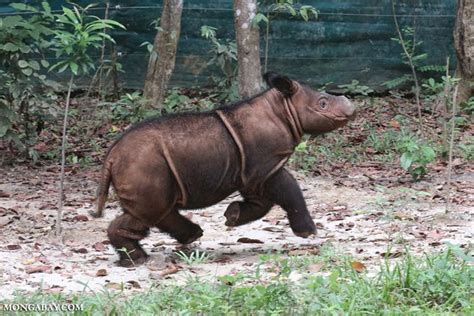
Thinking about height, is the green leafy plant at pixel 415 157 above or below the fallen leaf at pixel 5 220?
above

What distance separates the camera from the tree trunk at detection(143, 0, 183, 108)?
1231 cm

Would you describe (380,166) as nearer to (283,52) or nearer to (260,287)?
(283,52)

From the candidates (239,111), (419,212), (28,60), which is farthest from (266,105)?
(28,60)

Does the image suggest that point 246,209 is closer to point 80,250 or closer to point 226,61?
point 80,250

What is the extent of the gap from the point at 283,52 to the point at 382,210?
5977mm

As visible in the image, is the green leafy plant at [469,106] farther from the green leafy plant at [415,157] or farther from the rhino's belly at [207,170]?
the rhino's belly at [207,170]

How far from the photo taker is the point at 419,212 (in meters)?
8.51

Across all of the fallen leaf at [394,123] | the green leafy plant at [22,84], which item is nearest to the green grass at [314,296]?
the green leafy plant at [22,84]

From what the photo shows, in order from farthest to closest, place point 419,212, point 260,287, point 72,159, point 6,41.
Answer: point 72,159, point 6,41, point 419,212, point 260,287

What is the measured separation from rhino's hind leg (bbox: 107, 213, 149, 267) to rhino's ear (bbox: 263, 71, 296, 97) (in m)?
1.58

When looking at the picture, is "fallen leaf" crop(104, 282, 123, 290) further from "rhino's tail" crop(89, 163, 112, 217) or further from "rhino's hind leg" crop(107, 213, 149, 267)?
"rhino's tail" crop(89, 163, 112, 217)

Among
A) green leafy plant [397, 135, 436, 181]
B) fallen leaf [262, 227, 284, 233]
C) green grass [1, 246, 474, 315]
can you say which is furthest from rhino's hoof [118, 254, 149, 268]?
green leafy plant [397, 135, 436, 181]

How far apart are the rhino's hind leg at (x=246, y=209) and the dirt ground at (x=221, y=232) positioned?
0.24 metres

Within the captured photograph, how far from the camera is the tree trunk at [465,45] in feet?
42.4
